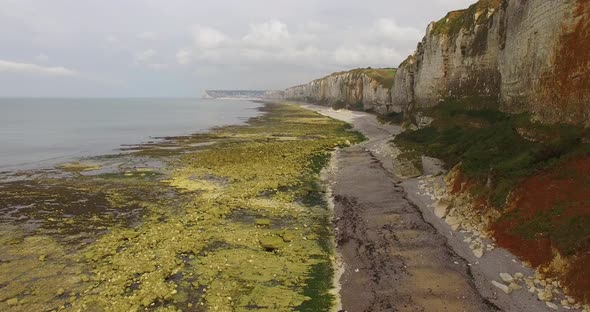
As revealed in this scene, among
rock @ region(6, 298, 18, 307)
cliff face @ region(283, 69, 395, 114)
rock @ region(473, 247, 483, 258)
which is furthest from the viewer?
cliff face @ region(283, 69, 395, 114)

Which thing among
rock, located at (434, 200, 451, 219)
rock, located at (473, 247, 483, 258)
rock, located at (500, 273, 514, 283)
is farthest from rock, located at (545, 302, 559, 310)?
rock, located at (434, 200, 451, 219)

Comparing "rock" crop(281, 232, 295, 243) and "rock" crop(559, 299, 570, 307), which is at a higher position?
"rock" crop(559, 299, 570, 307)

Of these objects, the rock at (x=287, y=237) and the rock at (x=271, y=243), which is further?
the rock at (x=287, y=237)

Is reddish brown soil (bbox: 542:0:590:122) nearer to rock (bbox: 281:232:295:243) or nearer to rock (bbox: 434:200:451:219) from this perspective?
rock (bbox: 434:200:451:219)

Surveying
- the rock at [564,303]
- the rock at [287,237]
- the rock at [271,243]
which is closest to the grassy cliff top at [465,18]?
the rock at [287,237]

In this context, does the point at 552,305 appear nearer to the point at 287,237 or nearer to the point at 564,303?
the point at 564,303

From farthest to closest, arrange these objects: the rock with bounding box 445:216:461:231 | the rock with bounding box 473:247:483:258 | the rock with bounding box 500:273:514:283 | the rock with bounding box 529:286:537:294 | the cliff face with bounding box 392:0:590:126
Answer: the cliff face with bounding box 392:0:590:126 < the rock with bounding box 445:216:461:231 < the rock with bounding box 473:247:483:258 < the rock with bounding box 500:273:514:283 < the rock with bounding box 529:286:537:294

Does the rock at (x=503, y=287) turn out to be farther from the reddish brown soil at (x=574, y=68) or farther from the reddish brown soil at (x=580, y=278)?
the reddish brown soil at (x=574, y=68)
